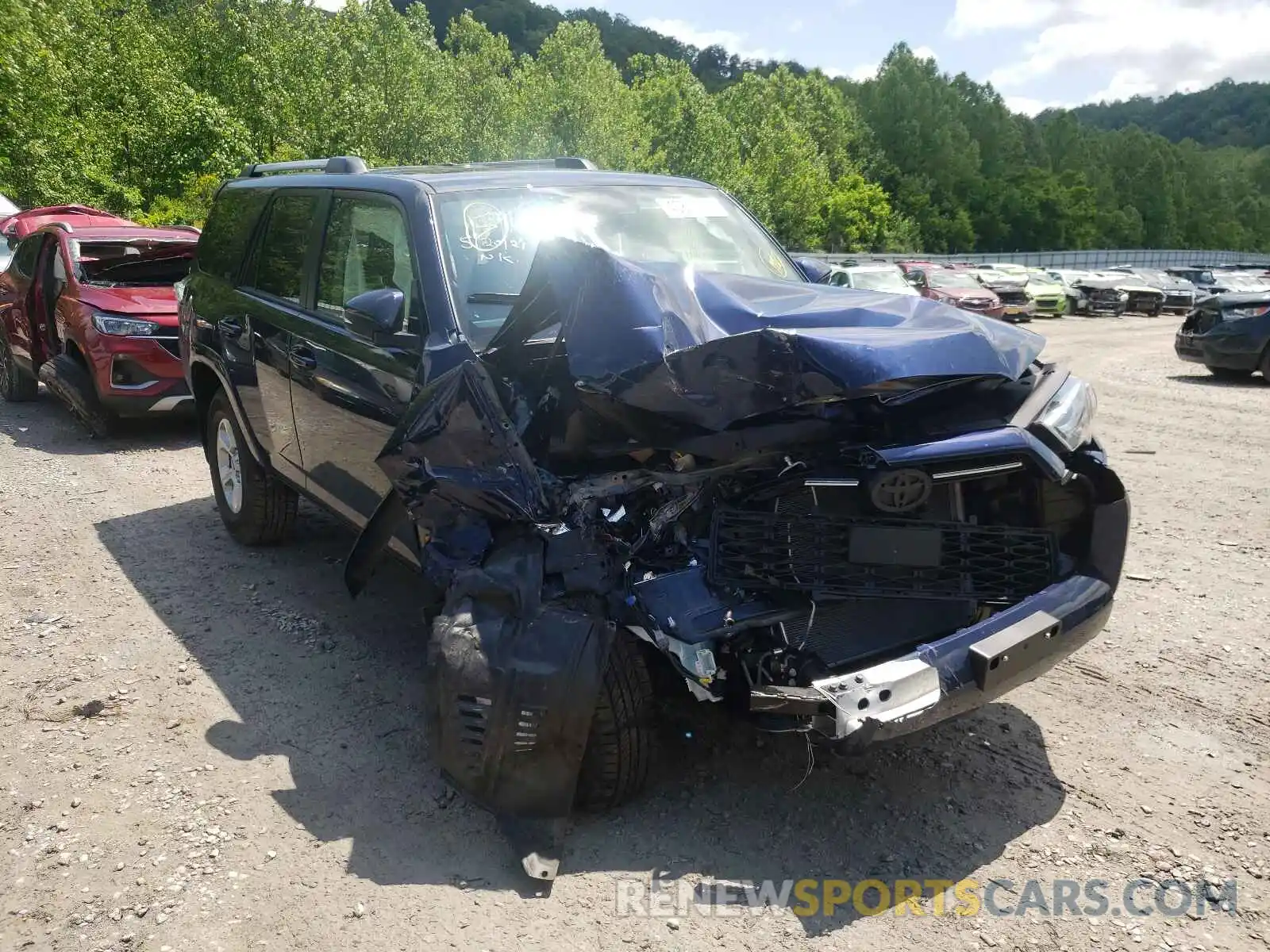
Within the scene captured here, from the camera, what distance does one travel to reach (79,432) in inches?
375

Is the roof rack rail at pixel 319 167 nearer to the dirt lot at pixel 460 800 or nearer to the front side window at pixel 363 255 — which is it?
the front side window at pixel 363 255

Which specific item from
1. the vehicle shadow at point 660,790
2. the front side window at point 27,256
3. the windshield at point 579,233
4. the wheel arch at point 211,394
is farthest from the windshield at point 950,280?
the vehicle shadow at point 660,790

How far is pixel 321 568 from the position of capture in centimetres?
579

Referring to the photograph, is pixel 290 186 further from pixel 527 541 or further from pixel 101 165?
pixel 101 165

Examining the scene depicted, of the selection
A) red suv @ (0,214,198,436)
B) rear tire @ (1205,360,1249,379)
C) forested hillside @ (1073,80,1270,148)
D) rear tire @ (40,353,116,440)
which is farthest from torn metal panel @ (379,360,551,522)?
forested hillside @ (1073,80,1270,148)

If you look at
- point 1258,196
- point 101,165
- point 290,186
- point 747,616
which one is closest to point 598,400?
point 747,616

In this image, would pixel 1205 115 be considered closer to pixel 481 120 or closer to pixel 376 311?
pixel 481 120

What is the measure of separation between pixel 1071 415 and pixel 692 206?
7.20 ft

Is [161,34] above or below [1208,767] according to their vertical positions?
above

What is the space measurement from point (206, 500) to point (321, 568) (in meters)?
1.96

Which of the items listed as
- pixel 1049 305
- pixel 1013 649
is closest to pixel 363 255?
pixel 1013 649

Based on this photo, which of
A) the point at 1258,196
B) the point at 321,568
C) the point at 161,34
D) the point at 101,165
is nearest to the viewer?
the point at 321,568

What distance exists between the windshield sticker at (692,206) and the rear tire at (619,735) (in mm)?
2372

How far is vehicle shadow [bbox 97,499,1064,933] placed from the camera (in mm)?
3145
